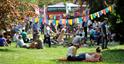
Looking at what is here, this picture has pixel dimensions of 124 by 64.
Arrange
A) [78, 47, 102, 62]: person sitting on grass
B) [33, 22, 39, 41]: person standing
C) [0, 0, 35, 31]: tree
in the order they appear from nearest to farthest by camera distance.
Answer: [78, 47, 102, 62]: person sitting on grass < [0, 0, 35, 31]: tree < [33, 22, 39, 41]: person standing

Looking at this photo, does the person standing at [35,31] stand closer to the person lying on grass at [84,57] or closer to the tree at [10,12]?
the tree at [10,12]

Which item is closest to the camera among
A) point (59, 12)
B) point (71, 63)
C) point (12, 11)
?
point (71, 63)

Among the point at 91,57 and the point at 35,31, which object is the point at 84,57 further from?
the point at 35,31

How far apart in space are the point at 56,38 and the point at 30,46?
727cm

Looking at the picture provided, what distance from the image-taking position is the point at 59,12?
66625 millimetres

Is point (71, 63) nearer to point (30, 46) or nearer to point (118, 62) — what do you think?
point (118, 62)

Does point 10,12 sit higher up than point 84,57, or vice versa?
point 10,12

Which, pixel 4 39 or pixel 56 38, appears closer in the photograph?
pixel 4 39

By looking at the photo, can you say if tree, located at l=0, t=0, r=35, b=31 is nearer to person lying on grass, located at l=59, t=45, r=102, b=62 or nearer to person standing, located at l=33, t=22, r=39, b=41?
person standing, located at l=33, t=22, r=39, b=41

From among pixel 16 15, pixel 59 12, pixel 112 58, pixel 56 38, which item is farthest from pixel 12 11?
pixel 59 12

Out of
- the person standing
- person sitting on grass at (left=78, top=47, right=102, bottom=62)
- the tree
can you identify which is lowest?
the person standing

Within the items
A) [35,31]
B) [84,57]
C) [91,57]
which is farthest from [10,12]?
[35,31]

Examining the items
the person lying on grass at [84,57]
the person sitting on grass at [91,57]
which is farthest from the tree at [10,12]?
the person sitting on grass at [91,57]

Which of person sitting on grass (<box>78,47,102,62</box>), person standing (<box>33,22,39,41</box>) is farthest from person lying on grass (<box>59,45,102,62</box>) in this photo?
person standing (<box>33,22,39,41</box>)
